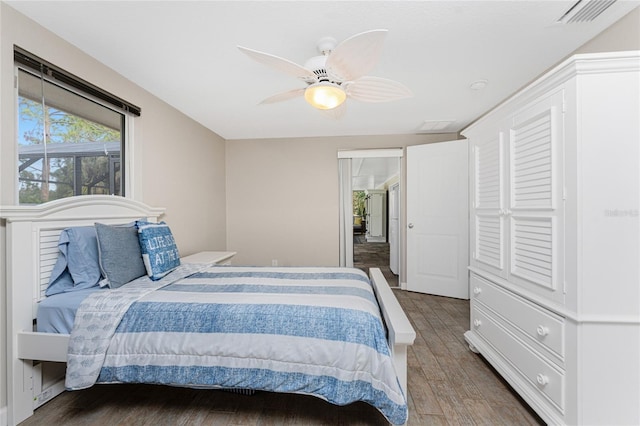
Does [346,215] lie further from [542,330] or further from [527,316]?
[542,330]

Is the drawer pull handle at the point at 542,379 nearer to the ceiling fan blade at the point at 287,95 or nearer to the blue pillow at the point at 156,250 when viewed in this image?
the ceiling fan blade at the point at 287,95

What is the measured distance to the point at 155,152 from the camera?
8.87 feet

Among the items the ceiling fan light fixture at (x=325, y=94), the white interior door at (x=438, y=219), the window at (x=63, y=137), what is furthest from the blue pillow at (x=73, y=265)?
the white interior door at (x=438, y=219)

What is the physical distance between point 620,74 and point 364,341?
5.69 feet

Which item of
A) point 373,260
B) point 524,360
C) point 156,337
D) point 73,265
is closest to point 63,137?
point 73,265

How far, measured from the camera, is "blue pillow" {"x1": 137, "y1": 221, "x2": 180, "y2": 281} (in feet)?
6.39

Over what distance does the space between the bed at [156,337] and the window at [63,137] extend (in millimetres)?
279

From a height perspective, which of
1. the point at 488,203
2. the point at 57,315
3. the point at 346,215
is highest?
the point at 488,203

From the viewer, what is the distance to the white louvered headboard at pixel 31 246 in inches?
57.9

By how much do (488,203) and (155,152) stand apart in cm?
309

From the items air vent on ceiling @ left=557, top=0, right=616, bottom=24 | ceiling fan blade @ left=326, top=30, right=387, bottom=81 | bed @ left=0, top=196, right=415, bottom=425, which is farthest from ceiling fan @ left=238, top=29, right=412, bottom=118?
bed @ left=0, top=196, right=415, bottom=425

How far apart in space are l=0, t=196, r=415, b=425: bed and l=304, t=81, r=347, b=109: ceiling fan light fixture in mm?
1223

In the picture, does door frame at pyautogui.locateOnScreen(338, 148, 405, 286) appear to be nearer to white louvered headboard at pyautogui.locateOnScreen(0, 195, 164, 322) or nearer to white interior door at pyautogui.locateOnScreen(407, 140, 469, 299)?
white interior door at pyautogui.locateOnScreen(407, 140, 469, 299)

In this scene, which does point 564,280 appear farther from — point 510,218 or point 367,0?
point 367,0
